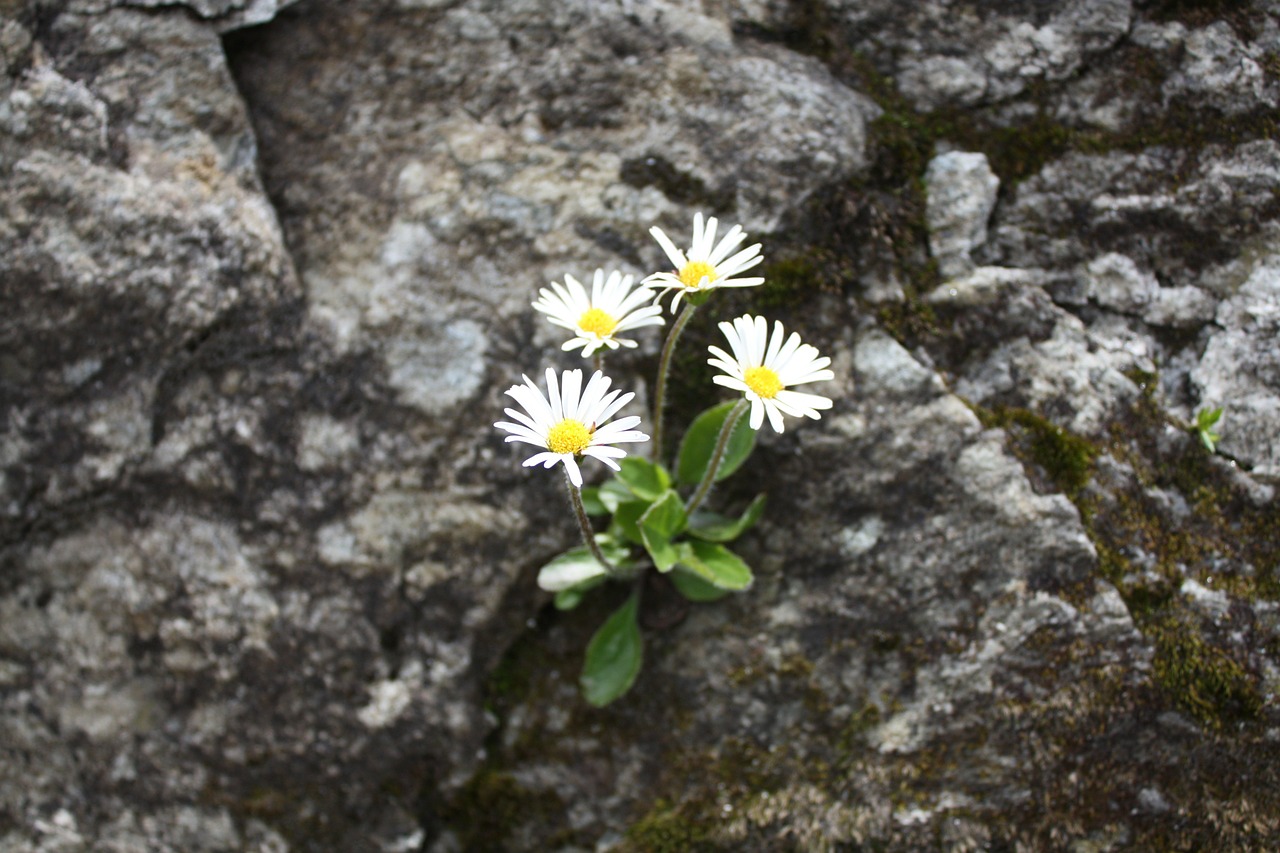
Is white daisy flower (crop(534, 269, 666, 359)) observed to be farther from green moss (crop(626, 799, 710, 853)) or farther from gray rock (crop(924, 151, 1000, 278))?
green moss (crop(626, 799, 710, 853))

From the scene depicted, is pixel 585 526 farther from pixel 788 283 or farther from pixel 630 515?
pixel 788 283

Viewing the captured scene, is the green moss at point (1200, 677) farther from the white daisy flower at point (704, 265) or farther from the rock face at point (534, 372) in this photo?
the white daisy flower at point (704, 265)

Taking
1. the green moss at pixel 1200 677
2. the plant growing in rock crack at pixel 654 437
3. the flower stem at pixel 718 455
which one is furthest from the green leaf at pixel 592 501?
the green moss at pixel 1200 677

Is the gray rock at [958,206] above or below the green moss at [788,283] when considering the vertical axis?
above

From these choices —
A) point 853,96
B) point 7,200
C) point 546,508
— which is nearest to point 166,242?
point 7,200

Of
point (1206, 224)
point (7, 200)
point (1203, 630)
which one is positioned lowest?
point (1203, 630)

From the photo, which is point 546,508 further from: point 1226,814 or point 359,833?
point 1226,814
